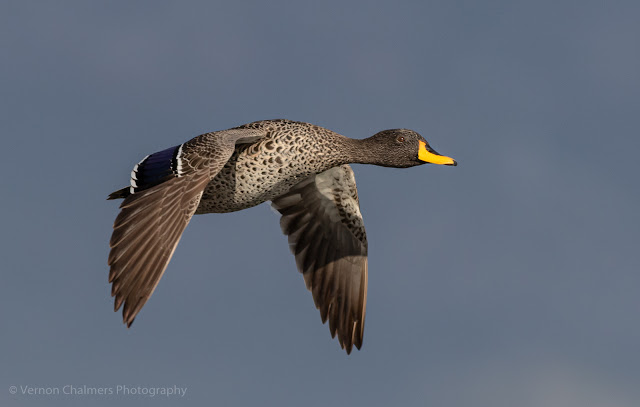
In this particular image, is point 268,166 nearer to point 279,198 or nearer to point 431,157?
point 279,198

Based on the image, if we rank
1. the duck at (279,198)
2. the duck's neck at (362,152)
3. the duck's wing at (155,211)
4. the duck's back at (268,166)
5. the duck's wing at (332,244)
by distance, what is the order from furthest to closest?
the duck's wing at (332,244)
the duck's neck at (362,152)
the duck's back at (268,166)
the duck at (279,198)
the duck's wing at (155,211)

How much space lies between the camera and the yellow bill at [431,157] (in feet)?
49.8

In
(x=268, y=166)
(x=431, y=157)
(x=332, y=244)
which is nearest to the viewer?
(x=268, y=166)

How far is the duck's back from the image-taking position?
14477 millimetres

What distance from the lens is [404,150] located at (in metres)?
15.2

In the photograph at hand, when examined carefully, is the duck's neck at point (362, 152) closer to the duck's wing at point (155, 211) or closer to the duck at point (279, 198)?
the duck at point (279, 198)

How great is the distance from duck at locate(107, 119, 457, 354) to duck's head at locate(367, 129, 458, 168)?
2cm

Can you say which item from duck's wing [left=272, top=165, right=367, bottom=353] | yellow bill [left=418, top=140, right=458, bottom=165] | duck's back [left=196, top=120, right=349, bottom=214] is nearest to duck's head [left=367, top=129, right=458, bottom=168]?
yellow bill [left=418, top=140, right=458, bottom=165]

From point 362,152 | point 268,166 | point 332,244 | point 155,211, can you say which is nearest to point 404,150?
point 362,152

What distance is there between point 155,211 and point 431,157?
16.4 ft

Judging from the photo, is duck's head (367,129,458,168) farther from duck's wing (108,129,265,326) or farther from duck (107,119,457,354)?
duck's wing (108,129,265,326)

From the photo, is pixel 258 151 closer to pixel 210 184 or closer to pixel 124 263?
pixel 210 184

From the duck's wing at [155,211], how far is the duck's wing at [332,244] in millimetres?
3036

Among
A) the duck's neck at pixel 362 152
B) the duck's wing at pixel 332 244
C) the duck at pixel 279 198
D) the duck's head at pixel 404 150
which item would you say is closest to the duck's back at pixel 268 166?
the duck at pixel 279 198
